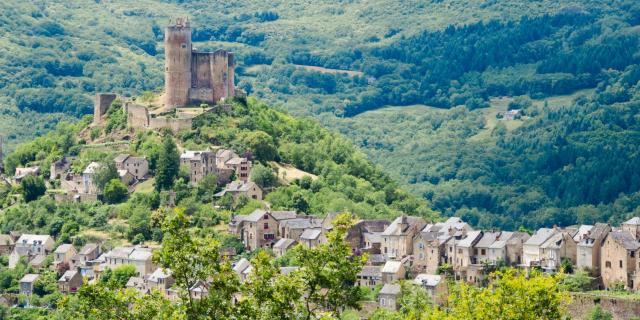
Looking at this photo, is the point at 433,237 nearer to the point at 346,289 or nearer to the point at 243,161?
the point at 243,161

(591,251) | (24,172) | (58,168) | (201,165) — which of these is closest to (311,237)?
(201,165)

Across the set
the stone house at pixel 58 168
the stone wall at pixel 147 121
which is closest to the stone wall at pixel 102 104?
the stone wall at pixel 147 121

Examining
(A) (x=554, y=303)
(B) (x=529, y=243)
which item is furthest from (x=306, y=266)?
(B) (x=529, y=243)

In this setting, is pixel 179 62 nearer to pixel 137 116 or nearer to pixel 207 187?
pixel 137 116

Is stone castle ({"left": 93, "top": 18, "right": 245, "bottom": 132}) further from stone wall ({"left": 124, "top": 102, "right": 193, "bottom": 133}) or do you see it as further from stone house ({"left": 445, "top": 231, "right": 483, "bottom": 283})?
stone house ({"left": 445, "top": 231, "right": 483, "bottom": 283})

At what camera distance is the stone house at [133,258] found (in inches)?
3873

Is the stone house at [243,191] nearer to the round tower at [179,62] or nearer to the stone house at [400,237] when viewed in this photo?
the round tower at [179,62]

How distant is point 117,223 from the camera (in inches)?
4247

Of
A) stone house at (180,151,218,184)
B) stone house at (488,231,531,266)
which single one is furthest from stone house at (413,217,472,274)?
stone house at (180,151,218,184)

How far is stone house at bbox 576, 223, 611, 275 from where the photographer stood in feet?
273

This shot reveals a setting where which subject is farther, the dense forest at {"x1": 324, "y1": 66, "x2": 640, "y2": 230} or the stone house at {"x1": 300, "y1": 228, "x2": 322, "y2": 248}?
the dense forest at {"x1": 324, "y1": 66, "x2": 640, "y2": 230}

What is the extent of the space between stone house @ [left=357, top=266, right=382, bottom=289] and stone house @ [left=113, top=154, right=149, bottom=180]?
29767 millimetres

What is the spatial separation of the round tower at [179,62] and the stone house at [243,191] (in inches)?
582

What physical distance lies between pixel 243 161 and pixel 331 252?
228 ft
